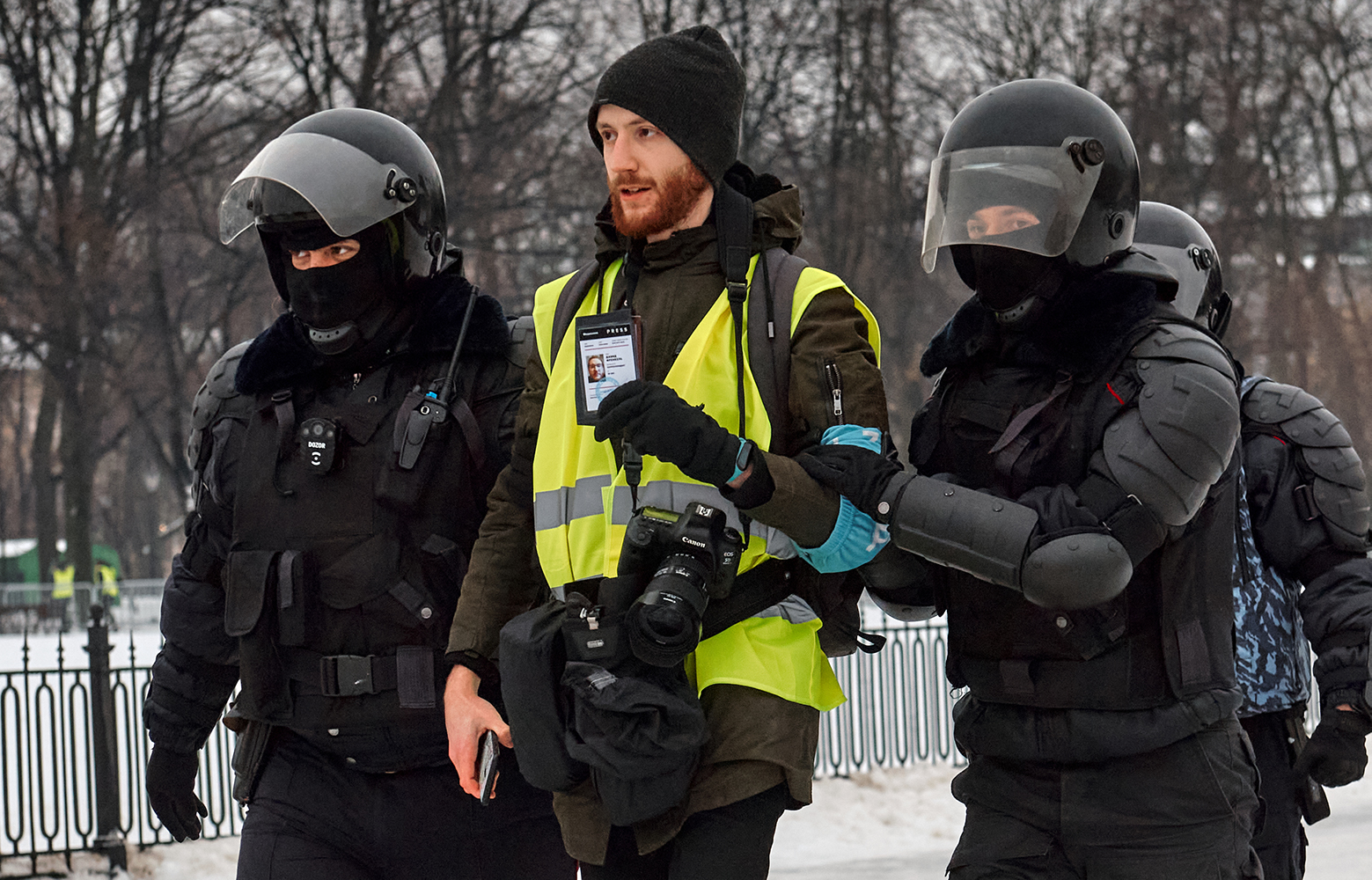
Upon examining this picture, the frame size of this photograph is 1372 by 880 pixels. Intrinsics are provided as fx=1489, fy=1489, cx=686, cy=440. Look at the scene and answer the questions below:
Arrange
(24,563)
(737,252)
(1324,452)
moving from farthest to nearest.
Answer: (24,563), (1324,452), (737,252)

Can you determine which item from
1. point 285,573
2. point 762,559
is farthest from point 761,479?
point 285,573

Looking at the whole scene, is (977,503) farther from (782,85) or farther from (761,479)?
(782,85)

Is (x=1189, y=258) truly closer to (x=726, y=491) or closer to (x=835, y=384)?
(x=835, y=384)

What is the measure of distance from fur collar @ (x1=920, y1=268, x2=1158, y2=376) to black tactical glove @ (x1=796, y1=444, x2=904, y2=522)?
47cm

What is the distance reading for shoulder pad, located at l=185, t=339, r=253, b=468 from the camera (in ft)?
11.5

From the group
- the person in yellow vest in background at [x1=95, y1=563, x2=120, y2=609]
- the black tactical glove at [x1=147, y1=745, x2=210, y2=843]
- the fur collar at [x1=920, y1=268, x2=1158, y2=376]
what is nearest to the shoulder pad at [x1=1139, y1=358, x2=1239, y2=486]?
the fur collar at [x1=920, y1=268, x2=1158, y2=376]

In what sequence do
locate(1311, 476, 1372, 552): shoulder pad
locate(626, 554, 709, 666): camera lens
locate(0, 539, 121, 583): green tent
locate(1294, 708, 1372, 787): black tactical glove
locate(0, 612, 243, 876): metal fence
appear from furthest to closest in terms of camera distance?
locate(0, 539, 121, 583): green tent, locate(0, 612, 243, 876): metal fence, locate(1311, 476, 1372, 552): shoulder pad, locate(1294, 708, 1372, 787): black tactical glove, locate(626, 554, 709, 666): camera lens

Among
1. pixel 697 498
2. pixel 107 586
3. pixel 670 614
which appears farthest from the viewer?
pixel 107 586

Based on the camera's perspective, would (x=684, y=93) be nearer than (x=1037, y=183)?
Yes

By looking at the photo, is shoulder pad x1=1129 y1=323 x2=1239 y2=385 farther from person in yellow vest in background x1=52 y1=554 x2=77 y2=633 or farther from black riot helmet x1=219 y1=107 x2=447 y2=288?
person in yellow vest in background x1=52 y1=554 x2=77 y2=633

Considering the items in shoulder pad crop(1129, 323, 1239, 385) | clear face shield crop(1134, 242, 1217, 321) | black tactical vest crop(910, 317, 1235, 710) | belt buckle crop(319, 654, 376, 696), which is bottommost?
belt buckle crop(319, 654, 376, 696)

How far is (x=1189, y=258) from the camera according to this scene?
397 cm

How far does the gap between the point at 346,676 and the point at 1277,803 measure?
235cm

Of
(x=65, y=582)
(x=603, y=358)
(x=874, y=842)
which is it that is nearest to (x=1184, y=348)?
(x=603, y=358)
